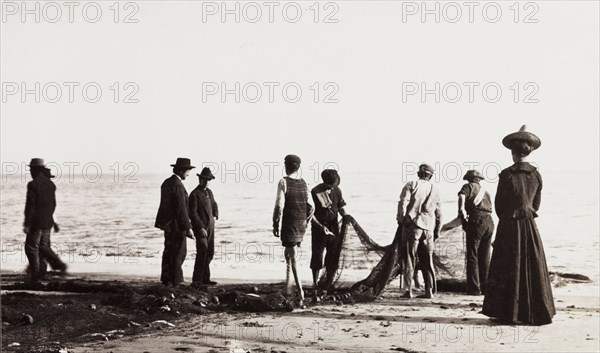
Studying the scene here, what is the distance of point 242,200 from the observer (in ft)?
220

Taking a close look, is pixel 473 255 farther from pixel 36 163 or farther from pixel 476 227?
pixel 36 163

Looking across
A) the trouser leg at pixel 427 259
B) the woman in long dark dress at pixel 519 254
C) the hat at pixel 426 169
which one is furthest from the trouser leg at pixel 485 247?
the woman in long dark dress at pixel 519 254

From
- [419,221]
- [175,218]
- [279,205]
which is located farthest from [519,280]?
[175,218]

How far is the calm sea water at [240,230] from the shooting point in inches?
875

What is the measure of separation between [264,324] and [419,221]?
132 inches

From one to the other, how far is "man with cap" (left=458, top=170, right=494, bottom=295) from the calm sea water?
20.3 inches

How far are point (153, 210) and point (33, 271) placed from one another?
47.0 meters

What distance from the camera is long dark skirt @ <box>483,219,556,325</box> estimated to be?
835cm

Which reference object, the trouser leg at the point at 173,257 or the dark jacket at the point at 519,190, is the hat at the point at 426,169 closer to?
the dark jacket at the point at 519,190

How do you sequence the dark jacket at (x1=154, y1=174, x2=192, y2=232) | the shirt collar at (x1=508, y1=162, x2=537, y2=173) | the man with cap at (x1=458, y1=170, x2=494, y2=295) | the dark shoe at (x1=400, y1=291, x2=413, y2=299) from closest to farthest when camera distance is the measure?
1. the shirt collar at (x1=508, y1=162, x2=537, y2=173)
2. the dark shoe at (x1=400, y1=291, x2=413, y2=299)
3. the man with cap at (x1=458, y1=170, x2=494, y2=295)
4. the dark jacket at (x1=154, y1=174, x2=192, y2=232)

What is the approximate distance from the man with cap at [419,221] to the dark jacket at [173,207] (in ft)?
11.0

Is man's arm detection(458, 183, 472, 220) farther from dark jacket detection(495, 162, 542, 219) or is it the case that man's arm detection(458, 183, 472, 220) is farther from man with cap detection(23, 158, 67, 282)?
man with cap detection(23, 158, 67, 282)

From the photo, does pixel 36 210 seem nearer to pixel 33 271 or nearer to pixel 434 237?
pixel 33 271

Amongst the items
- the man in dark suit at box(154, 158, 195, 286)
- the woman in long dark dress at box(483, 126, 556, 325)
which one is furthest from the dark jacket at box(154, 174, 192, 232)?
the woman in long dark dress at box(483, 126, 556, 325)
